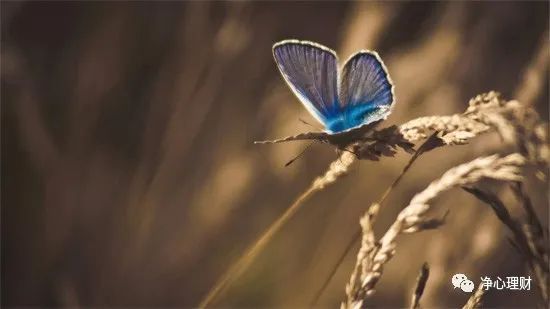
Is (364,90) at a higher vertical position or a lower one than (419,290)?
higher

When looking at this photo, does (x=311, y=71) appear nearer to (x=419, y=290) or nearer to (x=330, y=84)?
(x=330, y=84)

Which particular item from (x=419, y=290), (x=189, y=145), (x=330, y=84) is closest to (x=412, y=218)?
(x=419, y=290)

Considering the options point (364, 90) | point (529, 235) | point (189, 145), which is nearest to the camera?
point (529, 235)

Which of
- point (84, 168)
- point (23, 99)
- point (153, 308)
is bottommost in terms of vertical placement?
point (153, 308)

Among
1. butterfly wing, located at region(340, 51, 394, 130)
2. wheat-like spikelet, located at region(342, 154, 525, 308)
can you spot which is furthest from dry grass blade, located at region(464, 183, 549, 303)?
butterfly wing, located at region(340, 51, 394, 130)

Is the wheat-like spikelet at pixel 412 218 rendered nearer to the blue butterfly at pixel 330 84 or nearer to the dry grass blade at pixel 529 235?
the dry grass blade at pixel 529 235

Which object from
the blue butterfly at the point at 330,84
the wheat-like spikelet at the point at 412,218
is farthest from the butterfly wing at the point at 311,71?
the wheat-like spikelet at the point at 412,218

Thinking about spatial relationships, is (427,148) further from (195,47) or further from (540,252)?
(195,47)

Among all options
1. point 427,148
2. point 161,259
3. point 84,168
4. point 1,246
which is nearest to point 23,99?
point 84,168
